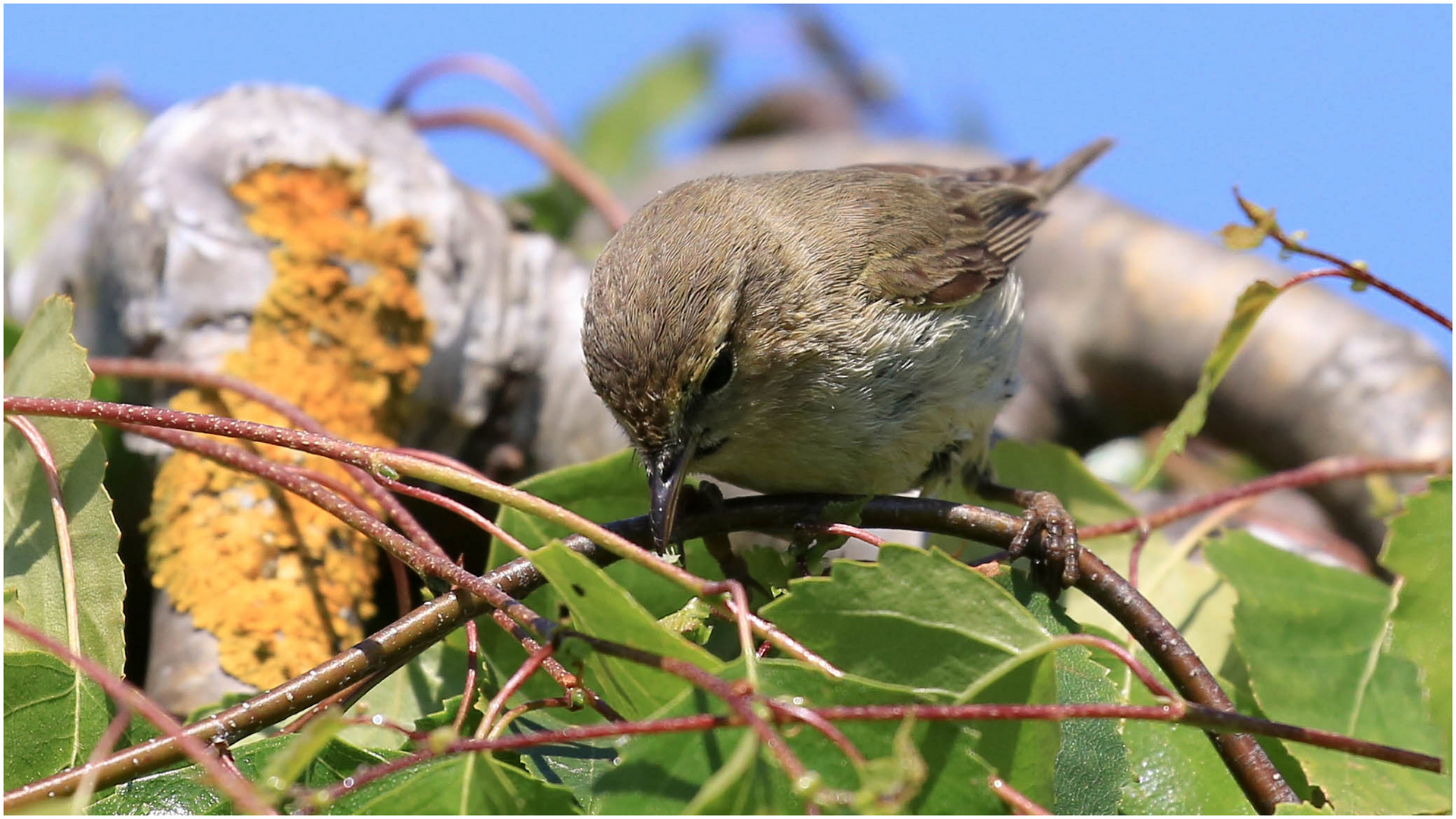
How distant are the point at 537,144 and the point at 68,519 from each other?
337 cm

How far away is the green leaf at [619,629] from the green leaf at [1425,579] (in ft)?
4.28

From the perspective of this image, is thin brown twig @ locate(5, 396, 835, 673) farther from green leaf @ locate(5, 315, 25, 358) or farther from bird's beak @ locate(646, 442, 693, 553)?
green leaf @ locate(5, 315, 25, 358)

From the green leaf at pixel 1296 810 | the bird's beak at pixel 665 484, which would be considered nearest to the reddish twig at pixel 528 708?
the bird's beak at pixel 665 484

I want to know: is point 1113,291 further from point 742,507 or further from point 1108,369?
point 742,507

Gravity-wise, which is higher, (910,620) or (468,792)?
(910,620)

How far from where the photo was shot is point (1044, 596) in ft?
7.09

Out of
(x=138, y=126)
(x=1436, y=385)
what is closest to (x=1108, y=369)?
(x=1436, y=385)

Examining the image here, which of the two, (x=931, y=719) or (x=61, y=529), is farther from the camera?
(x=61, y=529)

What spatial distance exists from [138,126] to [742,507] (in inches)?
178

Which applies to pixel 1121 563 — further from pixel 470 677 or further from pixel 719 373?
pixel 470 677

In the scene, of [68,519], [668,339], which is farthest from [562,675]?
[668,339]

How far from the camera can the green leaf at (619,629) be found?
5.24 ft

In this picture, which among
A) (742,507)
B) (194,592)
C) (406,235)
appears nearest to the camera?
(742,507)

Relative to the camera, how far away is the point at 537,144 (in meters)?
5.19
